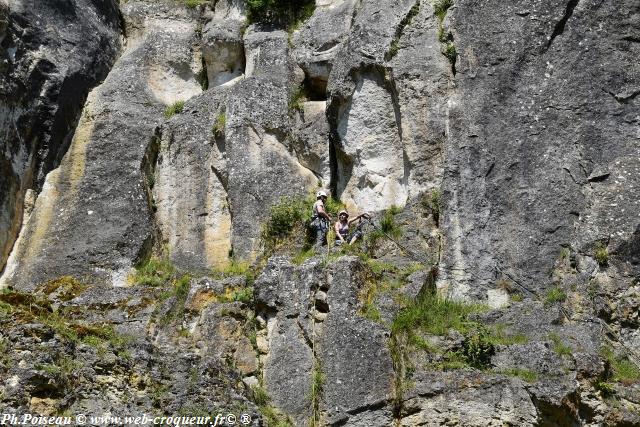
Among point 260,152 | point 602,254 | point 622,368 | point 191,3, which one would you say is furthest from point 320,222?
point 191,3

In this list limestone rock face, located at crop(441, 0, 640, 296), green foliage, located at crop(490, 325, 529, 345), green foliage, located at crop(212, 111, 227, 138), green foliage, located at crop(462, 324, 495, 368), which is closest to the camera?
green foliage, located at crop(462, 324, 495, 368)

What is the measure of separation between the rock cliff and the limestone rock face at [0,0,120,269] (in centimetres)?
5

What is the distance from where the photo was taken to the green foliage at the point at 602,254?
49.0 ft

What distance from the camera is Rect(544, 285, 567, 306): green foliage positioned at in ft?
48.8

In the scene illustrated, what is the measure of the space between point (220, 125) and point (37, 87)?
Result: 12.1ft

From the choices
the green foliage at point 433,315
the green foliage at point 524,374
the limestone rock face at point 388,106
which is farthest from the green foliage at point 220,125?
the green foliage at point 524,374

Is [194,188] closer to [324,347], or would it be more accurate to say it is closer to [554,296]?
[324,347]

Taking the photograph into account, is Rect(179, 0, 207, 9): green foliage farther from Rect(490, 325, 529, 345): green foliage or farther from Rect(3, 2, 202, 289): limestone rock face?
Rect(490, 325, 529, 345): green foliage

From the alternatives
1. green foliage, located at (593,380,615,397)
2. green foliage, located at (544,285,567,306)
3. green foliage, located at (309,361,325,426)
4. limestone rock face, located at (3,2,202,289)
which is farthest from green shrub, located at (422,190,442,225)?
limestone rock face, located at (3,2,202,289)

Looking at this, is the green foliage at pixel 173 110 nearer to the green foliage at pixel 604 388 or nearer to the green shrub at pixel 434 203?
the green shrub at pixel 434 203

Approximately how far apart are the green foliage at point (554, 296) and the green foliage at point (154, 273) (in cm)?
616

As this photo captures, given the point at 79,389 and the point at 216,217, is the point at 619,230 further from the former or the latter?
the point at 79,389

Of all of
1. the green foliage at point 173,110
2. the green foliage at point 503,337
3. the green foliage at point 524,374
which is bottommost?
the green foliage at point 524,374

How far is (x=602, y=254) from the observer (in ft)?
49.1
